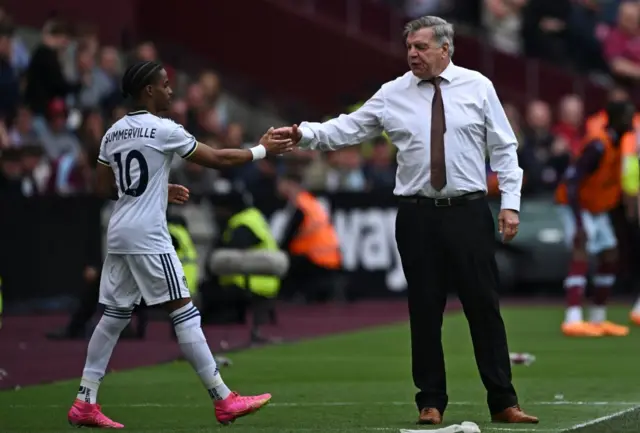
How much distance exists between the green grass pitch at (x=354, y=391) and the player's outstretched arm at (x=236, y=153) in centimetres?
162

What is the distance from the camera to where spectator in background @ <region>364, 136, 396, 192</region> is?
2620 centimetres

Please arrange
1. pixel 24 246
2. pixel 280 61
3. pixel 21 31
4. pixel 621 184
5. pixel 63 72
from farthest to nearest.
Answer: pixel 280 61 → pixel 21 31 → pixel 63 72 → pixel 24 246 → pixel 621 184

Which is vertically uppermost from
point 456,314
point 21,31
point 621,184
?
point 21,31

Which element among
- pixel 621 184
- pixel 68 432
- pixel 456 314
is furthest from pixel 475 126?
pixel 456 314

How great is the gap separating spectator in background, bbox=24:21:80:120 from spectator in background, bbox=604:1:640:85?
9234 mm

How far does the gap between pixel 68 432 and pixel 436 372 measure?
2.27m

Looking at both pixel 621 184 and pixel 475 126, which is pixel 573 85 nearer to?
pixel 621 184

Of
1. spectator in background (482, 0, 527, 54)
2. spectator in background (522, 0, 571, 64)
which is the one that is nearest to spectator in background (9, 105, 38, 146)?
spectator in background (482, 0, 527, 54)

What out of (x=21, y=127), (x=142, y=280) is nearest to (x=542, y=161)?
(x=21, y=127)

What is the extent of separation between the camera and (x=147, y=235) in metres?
10.6

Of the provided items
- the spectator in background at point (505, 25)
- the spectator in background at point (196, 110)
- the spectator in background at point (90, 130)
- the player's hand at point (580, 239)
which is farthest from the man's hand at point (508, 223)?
the spectator in background at point (505, 25)

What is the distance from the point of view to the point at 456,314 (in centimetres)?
2173

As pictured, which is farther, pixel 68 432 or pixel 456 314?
pixel 456 314

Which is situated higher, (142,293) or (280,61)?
(280,61)
